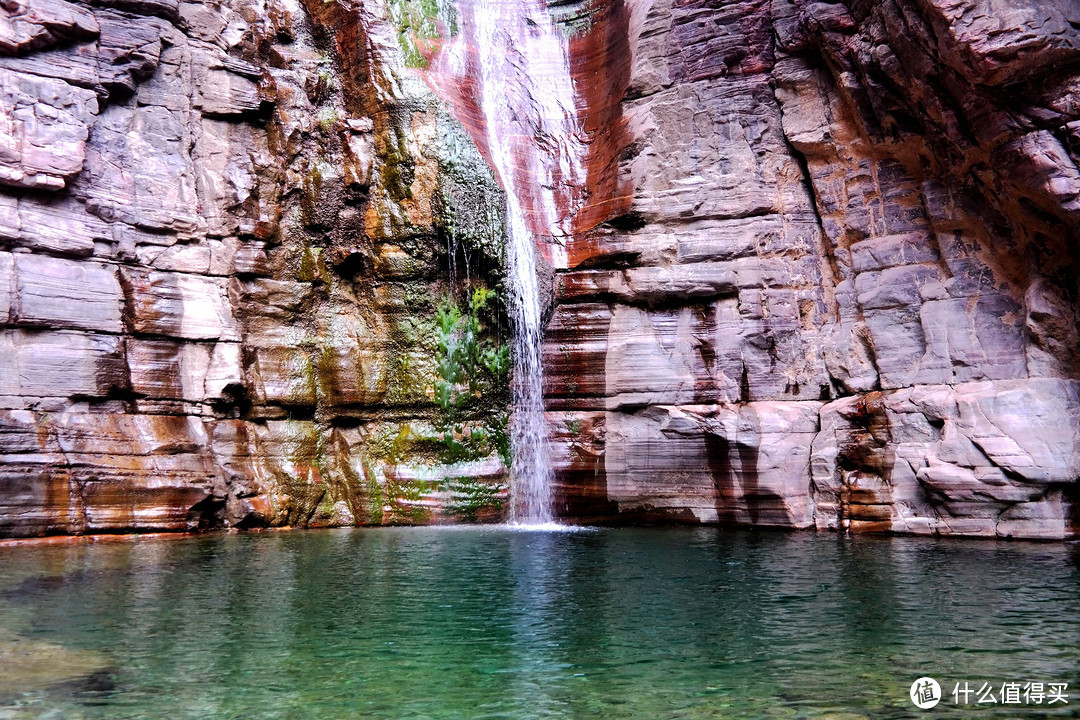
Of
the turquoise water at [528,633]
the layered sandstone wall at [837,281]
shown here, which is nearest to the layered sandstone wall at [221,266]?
the layered sandstone wall at [837,281]

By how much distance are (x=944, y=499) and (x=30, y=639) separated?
34.3 ft

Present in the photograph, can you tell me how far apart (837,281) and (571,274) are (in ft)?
14.6

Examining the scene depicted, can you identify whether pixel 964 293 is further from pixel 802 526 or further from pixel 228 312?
pixel 228 312

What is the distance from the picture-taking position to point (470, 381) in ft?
45.3

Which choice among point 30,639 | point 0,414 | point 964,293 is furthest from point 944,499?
point 0,414

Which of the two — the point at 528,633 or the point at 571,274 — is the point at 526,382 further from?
the point at 528,633

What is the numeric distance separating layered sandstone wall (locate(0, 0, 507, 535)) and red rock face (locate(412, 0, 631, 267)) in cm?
152

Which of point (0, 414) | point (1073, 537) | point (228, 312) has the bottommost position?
point (1073, 537)

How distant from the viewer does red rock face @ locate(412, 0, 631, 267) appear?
49.7 feet

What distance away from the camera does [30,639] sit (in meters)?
5.08

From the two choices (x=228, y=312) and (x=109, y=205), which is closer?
(x=109, y=205)

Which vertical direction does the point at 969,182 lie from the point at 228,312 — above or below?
above

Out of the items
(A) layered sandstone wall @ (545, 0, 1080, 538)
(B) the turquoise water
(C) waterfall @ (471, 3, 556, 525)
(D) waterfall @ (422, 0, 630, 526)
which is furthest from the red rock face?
(B) the turquoise water

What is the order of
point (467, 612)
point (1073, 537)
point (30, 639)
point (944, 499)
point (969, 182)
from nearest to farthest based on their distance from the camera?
point (30, 639) < point (467, 612) < point (1073, 537) < point (944, 499) < point (969, 182)
